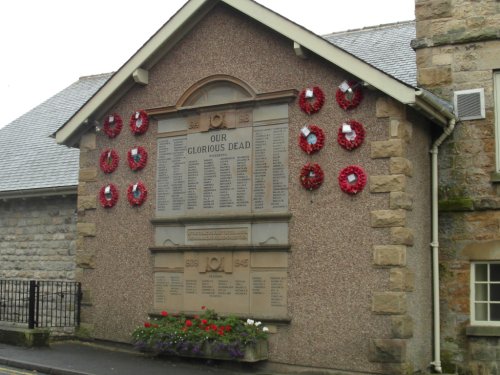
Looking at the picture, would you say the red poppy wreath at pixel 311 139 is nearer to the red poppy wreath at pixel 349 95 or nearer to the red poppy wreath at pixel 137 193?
the red poppy wreath at pixel 349 95

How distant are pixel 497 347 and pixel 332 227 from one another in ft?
10.1

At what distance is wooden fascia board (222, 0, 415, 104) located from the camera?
11000 millimetres

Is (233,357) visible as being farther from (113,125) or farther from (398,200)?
(113,125)

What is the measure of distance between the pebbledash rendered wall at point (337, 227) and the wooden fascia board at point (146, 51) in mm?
234

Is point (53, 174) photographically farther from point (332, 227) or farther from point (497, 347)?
point (497, 347)

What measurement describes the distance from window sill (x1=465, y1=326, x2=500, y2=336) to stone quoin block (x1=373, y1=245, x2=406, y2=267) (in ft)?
5.63

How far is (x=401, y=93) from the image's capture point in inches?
431

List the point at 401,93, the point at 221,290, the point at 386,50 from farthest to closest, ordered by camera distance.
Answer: the point at 386,50
the point at 221,290
the point at 401,93

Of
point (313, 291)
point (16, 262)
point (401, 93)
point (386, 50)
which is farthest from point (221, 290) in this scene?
point (16, 262)

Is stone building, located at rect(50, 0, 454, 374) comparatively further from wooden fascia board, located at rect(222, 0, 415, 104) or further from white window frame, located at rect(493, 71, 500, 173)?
white window frame, located at rect(493, 71, 500, 173)

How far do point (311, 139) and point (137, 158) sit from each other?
3503mm

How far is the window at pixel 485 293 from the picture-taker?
1188cm

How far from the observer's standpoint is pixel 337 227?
11.6m

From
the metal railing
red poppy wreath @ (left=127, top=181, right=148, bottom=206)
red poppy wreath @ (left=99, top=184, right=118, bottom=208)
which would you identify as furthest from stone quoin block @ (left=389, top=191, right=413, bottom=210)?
the metal railing
